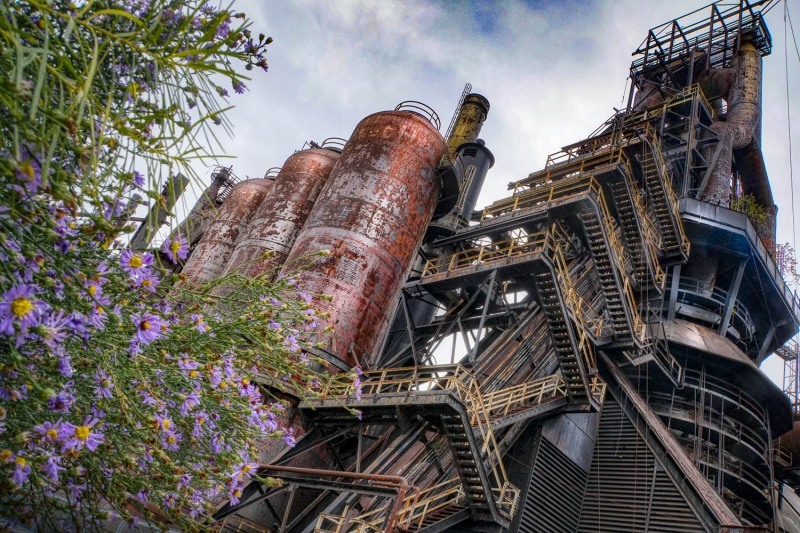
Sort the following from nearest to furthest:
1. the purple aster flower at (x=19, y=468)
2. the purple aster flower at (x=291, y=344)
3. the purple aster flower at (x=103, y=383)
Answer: the purple aster flower at (x=19, y=468) → the purple aster flower at (x=103, y=383) → the purple aster flower at (x=291, y=344)

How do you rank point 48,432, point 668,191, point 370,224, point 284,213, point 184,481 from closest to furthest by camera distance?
point 48,432, point 184,481, point 370,224, point 284,213, point 668,191

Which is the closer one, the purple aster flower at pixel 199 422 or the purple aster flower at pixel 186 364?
the purple aster flower at pixel 186 364

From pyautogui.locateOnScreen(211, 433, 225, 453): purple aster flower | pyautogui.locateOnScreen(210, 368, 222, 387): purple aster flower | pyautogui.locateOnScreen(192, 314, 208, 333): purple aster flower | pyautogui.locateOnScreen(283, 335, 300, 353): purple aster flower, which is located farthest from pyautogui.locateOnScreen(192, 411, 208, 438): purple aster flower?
pyautogui.locateOnScreen(283, 335, 300, 353): purple aster flower

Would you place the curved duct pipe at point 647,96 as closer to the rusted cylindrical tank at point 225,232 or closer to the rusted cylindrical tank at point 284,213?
the rusted cylindrical tank at point 284,213

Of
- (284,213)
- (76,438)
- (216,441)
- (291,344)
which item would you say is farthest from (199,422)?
(284,213)

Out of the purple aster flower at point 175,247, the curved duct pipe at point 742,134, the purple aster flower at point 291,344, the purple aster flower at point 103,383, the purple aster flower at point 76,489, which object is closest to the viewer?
the purple aster flower at point 175,247

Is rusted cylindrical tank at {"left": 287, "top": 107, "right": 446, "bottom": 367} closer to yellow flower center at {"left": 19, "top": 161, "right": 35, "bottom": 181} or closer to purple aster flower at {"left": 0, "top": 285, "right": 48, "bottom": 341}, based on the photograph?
purple aster flower at {"left": 0, "top": 285, "right": 48, "bottom": 341}

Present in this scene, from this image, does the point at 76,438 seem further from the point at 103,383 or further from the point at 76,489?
the point at 76,489

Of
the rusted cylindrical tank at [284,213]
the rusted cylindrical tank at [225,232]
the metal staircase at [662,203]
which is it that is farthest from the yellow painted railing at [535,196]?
the rusted cylindrical tank at [225,232]

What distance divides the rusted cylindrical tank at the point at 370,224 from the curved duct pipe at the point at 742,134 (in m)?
15.2

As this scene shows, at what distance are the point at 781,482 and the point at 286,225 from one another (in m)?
21.4

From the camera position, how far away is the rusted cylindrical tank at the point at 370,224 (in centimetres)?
1395

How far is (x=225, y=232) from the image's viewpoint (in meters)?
20.8

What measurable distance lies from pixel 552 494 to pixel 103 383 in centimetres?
1294
